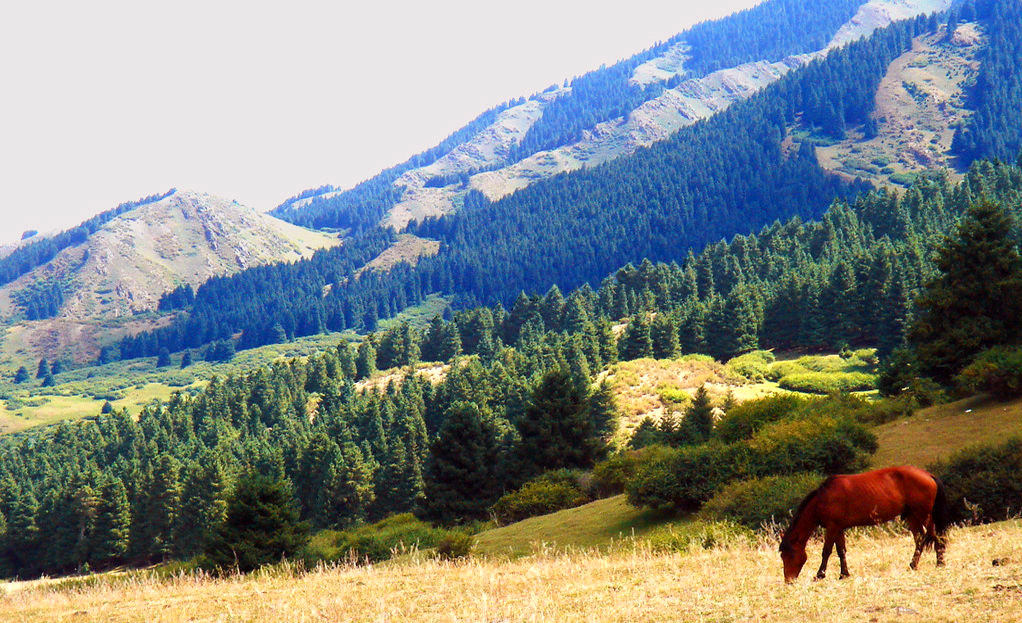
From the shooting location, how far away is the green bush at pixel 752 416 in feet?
98.7

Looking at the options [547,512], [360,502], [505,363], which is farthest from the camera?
[505,363]

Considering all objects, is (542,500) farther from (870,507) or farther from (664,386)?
(664,386)

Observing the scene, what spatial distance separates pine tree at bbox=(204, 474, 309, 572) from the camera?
27.4m

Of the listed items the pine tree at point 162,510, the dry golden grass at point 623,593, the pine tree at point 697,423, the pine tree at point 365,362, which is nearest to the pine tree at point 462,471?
the pine tree at point 697,423

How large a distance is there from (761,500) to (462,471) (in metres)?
30.1

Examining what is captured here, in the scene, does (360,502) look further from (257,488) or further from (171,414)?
(171,414)

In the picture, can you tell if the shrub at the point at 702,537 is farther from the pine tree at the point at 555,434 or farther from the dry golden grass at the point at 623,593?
the pine tree at the point at 555,434

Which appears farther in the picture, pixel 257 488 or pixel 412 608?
pixel 257 488

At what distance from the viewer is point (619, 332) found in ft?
350

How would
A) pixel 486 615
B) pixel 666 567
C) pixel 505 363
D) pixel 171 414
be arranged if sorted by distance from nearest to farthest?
pixel 486 615, pixel 666 567, pixel 505 363, pixel 171 414

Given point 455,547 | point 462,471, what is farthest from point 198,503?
point 455,547

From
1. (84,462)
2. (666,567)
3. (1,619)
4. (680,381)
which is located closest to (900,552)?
(666,567)

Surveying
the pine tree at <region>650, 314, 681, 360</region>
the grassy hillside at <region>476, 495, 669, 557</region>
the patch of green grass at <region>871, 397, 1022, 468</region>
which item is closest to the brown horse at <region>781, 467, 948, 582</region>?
the patch of green grass at <region>871, 397, 1022, 468</region>

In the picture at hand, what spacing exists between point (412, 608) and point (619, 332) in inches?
3779
